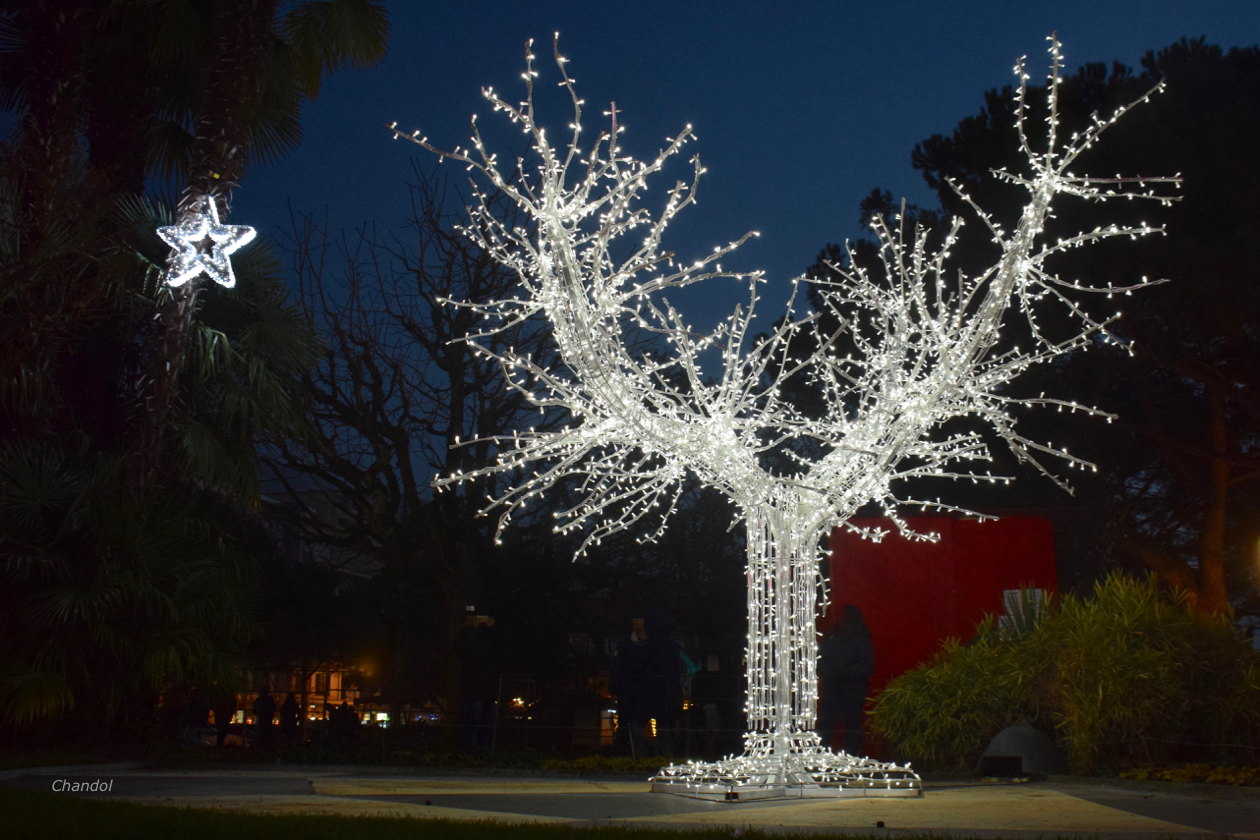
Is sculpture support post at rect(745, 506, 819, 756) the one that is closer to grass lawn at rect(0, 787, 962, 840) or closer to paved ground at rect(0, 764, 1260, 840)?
paved ground at rect(0, 764, 1260, 840)

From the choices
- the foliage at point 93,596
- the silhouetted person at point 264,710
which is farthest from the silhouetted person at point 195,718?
the foliage at point 93,596

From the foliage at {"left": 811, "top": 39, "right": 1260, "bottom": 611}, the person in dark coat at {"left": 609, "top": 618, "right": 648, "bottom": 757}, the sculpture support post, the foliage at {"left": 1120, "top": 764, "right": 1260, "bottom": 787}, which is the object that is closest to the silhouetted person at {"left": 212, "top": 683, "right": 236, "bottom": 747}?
the person in dark coat at {"left": 609, "top": 618, "right": 648, "bottom": 757}

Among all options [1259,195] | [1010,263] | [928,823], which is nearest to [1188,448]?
[1259,195]

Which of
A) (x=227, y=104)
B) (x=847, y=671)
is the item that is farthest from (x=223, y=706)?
(x=847, y=671)

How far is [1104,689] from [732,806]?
3.85 meters

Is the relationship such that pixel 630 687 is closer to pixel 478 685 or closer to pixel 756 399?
pixel 478 685

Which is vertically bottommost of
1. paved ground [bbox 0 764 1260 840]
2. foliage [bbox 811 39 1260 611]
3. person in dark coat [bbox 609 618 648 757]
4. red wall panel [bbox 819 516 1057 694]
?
paved ground [bbox 0 764 1260 840]

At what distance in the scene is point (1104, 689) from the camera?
327 inches

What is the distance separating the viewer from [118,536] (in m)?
9.27

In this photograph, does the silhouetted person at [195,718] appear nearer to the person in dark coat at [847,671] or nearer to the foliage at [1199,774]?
the person in dark coat at [847,671]

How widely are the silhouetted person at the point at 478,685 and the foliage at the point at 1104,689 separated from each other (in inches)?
Answer: 165

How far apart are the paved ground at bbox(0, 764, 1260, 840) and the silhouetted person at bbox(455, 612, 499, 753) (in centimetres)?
256

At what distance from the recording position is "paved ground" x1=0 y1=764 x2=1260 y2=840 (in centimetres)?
507

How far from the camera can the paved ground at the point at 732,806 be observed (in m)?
5.07
